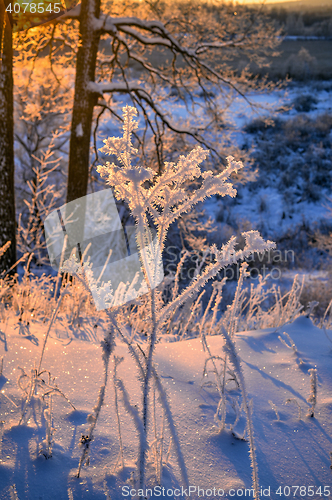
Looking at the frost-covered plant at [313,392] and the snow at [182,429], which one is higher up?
the frost-covered plant at [313,392]

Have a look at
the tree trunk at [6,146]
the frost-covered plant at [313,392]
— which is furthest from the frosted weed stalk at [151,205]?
the tree trunk at [6,146]

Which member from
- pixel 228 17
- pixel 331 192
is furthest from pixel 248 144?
pixel 228 17

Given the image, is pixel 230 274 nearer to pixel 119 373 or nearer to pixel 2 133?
pixel 2 133

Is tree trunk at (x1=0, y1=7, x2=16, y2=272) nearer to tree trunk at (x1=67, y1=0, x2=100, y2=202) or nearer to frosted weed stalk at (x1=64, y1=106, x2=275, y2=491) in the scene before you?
tree trunk at (x1=67, y1=0, x2=100, y2=202)

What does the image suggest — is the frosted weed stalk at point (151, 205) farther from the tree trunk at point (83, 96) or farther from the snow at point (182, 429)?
the tree trunk at point (83, 96)

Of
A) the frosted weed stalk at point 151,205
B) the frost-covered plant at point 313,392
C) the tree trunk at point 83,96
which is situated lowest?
the frost-covered plant at point 313,392

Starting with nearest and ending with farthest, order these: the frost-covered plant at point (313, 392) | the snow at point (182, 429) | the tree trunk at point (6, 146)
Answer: the snow at point (182, 429)
the frost-covered plant at point (313, 392)
the tree trunk at point (6, 146)

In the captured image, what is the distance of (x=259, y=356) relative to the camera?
196cm

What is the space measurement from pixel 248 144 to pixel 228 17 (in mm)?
13383

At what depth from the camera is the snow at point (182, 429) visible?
99 cm

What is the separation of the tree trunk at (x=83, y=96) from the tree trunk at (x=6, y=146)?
43.2 inches

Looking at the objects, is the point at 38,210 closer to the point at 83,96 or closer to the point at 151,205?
the point at 83,96

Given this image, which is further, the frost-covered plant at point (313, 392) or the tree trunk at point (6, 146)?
the tree trunk at point (6, 146)

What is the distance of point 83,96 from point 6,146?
5.38ft
